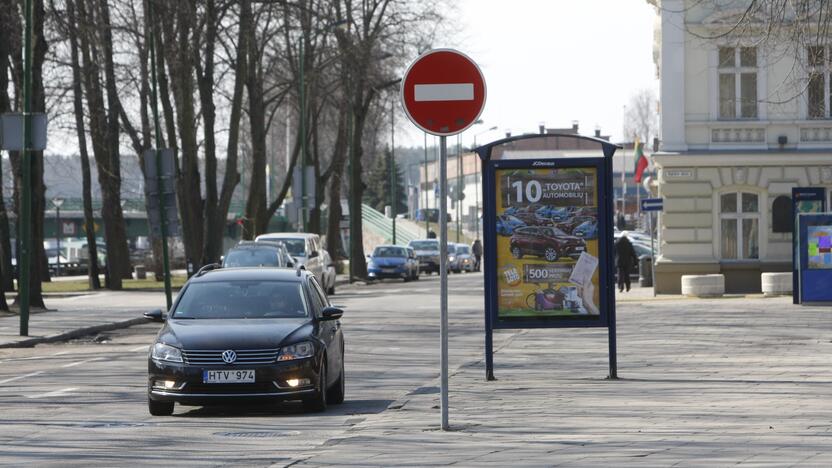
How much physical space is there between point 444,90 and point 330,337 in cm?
402

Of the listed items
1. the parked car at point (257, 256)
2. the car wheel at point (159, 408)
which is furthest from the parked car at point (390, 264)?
the car wheel at point (159, 408)

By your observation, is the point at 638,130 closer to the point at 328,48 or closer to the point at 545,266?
the point at 328,48

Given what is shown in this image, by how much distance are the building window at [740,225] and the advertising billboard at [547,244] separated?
85.8 feet

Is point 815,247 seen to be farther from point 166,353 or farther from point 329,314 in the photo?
point 166,353

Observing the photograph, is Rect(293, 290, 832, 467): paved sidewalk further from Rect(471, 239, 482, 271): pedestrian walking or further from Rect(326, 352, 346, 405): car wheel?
Rect(471, 239, 482, 271): pedestrian walking

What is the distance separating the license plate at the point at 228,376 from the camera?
45.1 feet

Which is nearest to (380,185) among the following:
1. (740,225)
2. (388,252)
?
(388,252)

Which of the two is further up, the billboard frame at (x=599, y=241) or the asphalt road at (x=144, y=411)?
the billboard frame at (x=599, y=241)

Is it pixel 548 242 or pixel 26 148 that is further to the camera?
pixel 26 148

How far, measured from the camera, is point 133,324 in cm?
3175

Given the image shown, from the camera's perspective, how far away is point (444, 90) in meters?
11.6

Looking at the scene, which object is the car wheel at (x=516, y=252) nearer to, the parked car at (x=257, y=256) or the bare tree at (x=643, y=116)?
the parked car at (x=257, y=256)

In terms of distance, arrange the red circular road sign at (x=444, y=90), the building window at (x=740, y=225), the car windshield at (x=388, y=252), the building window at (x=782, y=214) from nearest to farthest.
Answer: the red circular road sign at (x=444, y=90) → the building window at (x=782, y=214) → the building window at (x=740, y=225) → the car windshield at (x=388, y=252)

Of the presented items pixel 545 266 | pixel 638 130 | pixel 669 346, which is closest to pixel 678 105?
pixel 669 346
